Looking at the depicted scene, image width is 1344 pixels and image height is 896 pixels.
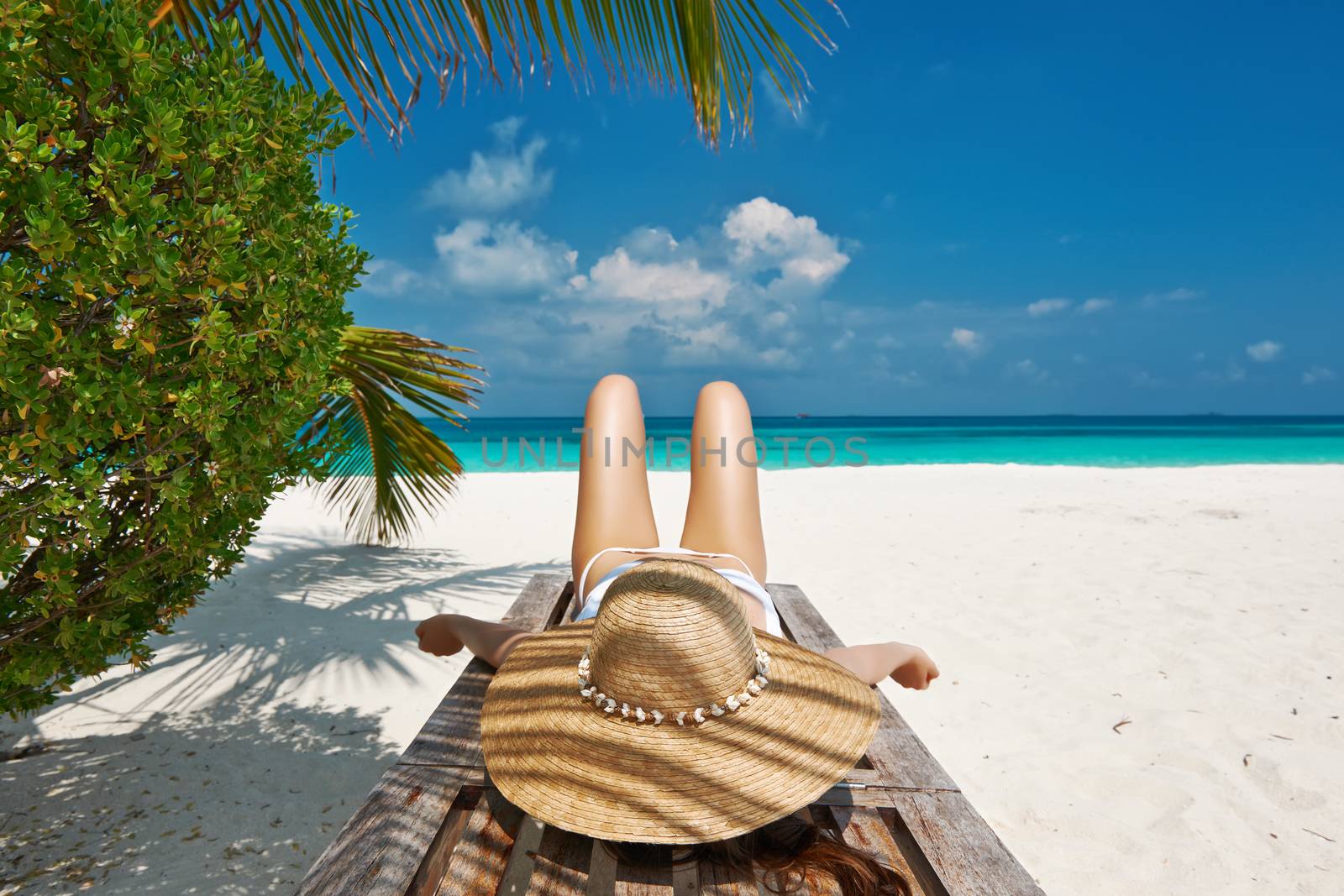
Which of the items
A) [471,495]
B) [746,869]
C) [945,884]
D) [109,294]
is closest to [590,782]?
[746,869]

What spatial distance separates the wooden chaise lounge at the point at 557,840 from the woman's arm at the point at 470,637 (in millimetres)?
364

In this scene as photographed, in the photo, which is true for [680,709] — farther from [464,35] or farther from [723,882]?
[464,35]

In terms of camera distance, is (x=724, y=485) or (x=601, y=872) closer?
(x=601, y=872)

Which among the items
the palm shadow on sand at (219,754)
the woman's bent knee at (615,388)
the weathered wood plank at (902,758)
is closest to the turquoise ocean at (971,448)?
the palm shadow on sand at (219,754)

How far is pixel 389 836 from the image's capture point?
120 centimetres

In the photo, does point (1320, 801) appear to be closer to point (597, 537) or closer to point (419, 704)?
point (597, 537)

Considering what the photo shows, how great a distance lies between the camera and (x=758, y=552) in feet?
8.41

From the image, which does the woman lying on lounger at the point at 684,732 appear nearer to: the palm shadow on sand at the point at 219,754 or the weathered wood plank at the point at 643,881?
the weathered wood plank at the point at 643,881

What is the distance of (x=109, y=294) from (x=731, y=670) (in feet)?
4.48

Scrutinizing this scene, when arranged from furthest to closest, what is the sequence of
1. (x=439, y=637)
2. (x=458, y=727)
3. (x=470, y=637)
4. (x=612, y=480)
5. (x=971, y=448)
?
1. (x=971, y=448)
2. (x=612, y=480)
3. (x=439, y=637)
4. (x=470, y=637)
5. (x=458, y=727)

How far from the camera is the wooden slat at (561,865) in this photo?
1117 millimetres

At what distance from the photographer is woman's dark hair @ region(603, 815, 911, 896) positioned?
1150 mm

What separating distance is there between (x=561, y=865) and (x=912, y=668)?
119 cm

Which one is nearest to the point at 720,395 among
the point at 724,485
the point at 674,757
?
the point at 724,485
